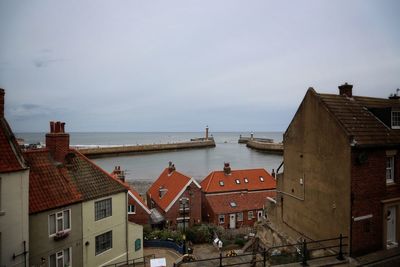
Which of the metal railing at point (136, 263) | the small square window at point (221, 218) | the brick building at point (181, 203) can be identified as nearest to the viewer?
the metal railing at point (136, 263)

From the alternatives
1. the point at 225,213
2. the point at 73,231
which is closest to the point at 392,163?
the point at 73,231

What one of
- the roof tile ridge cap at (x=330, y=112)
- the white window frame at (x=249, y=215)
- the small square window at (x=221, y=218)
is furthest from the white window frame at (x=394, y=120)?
the white window frame at (x=249, y=215)

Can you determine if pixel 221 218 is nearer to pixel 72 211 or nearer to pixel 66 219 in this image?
pixel 72 211

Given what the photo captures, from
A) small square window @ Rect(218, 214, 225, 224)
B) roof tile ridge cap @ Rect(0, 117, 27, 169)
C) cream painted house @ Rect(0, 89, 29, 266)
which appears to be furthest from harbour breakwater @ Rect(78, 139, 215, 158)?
cream painted house @ Rect(0, 89, 29, 266)

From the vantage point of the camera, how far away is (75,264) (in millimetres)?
15898

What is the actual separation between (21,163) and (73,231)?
17.4 ft

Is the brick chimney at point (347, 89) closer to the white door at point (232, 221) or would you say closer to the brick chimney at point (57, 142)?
the brick chimney at point (57, 142)

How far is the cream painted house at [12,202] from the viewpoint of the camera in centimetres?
1196

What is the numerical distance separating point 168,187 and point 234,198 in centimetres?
825

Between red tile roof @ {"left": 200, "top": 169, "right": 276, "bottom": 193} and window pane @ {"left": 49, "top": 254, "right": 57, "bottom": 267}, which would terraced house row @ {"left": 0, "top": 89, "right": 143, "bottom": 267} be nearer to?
window pane @ {"left": 49, "top": 254, "right": 57, "bottom": 267}

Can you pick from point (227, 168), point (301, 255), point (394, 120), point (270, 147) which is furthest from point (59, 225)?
point (270, 147)

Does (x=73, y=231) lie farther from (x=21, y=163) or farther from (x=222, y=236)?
(x=222, y=236)

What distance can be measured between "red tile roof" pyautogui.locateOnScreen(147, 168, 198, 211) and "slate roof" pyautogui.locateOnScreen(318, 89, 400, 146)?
68.1ft

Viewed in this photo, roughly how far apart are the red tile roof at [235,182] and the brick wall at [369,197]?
22.2 meters
